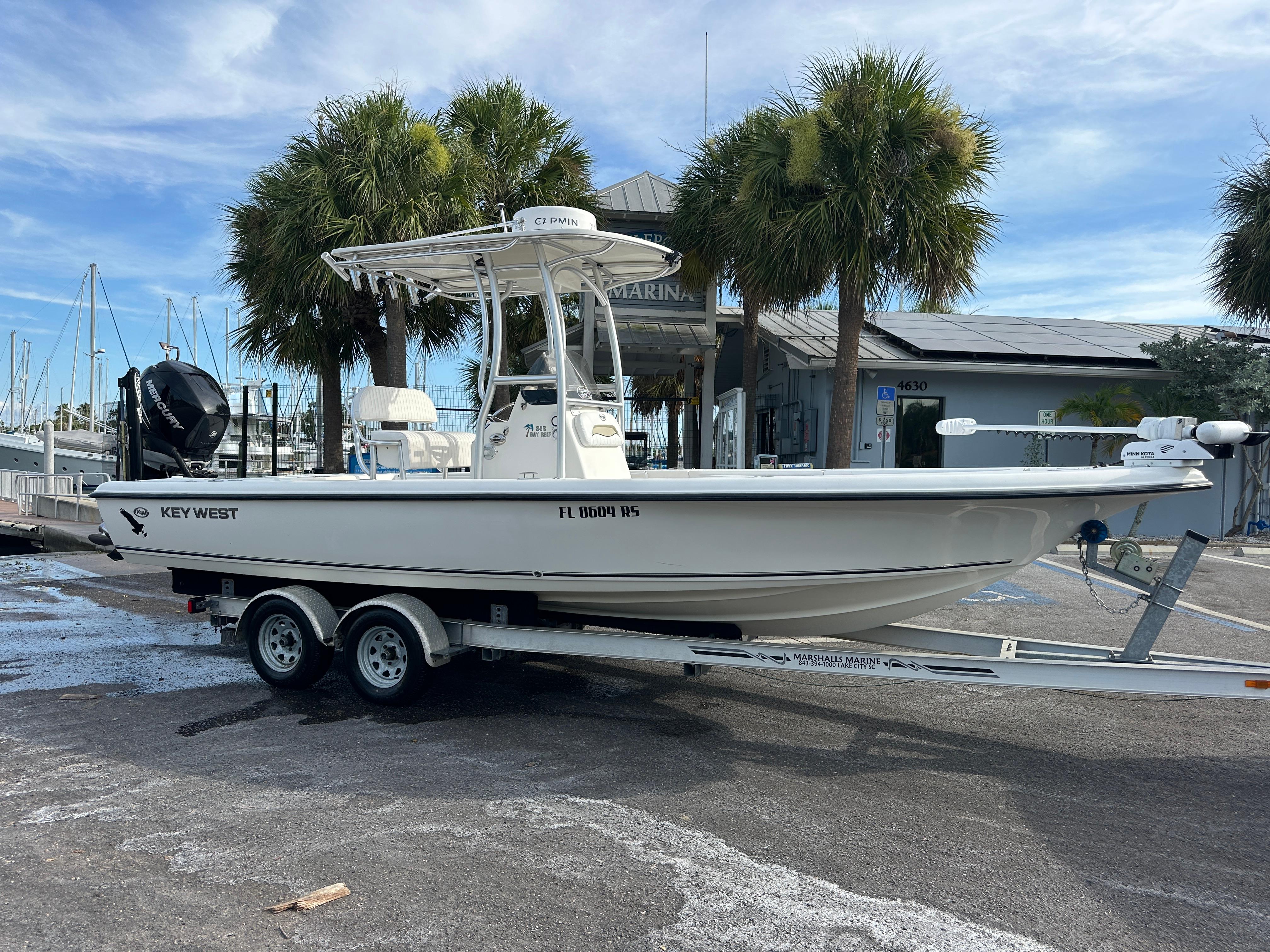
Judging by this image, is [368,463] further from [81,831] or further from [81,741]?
[81,831]

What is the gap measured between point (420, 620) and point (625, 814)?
1.79 m

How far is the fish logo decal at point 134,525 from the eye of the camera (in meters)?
5.94

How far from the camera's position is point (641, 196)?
54.2 feet

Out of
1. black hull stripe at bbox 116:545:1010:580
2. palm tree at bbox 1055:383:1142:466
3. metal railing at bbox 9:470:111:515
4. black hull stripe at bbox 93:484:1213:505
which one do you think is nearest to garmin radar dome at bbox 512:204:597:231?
black hull stripe at bbox 93:484:1213:505

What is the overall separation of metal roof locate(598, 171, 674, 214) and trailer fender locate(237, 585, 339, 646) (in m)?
11.7

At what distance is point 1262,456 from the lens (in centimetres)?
1470

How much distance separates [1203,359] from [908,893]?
46.4 feet

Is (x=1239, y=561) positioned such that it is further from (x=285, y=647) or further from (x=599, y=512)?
(x=285, y=647)

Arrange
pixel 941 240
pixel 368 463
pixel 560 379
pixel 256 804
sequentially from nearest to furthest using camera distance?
pixel 256 804 → pixel 560 379 → pixel 368 463 → pixel 941 240

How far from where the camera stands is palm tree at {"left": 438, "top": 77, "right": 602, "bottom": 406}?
1460 cm

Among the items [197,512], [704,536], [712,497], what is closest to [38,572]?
[197,512]

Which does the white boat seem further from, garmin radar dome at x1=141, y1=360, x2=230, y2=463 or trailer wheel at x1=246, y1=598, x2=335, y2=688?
garmin radar dome at x1=141, y1=360, x2=230, y2=463

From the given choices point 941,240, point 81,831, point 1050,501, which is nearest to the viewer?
point 81,831

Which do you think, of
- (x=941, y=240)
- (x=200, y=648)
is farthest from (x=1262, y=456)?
(x=200, y=648)
